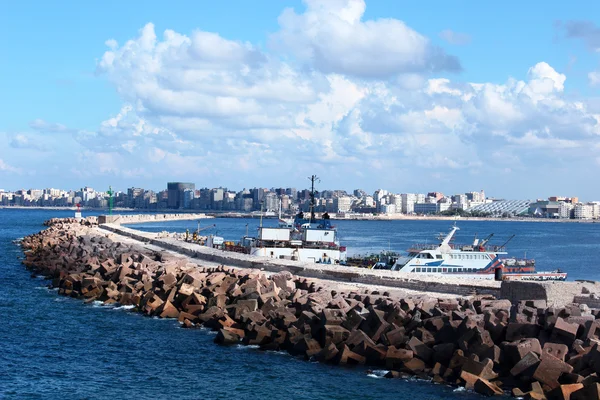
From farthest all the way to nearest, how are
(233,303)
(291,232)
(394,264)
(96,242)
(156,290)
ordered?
(96,242), (291,232), (394,264), (156,290), (233,303)

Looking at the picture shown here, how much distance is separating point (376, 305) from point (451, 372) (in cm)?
327

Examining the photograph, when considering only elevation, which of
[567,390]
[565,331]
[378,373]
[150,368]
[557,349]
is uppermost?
[565,331]

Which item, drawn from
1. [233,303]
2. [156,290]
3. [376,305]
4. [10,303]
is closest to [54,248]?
[10,303]

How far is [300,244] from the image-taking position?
31.9 metres

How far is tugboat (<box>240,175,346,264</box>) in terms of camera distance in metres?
31.0

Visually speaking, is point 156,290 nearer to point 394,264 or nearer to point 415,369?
point 415,369

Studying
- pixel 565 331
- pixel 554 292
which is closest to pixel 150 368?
pixel 565 331

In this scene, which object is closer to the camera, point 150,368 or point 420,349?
point 420,349

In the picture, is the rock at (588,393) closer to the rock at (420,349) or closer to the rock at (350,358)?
the rock at (420,349)

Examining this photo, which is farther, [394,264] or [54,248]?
[54,248]

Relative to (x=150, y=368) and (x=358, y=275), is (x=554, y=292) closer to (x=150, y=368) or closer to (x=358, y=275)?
(x=358, y=275)

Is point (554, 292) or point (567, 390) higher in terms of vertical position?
point (554, 292)

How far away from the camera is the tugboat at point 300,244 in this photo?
102 feet

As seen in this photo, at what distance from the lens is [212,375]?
551 inches
